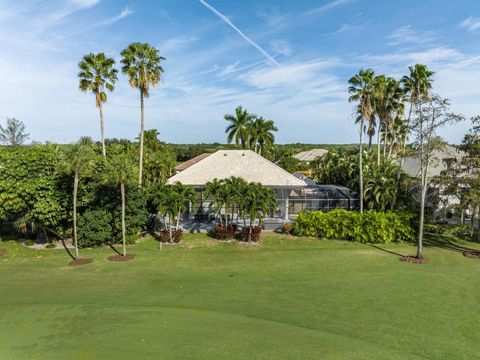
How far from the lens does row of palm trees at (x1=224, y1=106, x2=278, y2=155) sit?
52125mm

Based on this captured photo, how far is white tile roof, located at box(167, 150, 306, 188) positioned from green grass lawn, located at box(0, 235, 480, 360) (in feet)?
32.3

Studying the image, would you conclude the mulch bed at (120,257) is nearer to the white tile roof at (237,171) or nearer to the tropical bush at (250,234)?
the tropical bush at (250,234)

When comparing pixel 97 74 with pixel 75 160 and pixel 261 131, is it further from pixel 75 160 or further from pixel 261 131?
pixel 261 131

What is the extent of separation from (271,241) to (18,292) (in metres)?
18.1

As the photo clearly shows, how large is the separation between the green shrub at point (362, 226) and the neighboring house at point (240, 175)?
435 cm

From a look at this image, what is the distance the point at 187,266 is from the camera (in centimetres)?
2219

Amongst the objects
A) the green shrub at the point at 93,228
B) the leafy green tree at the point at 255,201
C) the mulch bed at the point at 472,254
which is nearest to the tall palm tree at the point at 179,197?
the leafy green tree at the point at 255,201

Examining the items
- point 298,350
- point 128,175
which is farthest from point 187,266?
point 298,350

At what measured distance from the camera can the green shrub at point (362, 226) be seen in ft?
93.0

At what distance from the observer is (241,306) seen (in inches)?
606

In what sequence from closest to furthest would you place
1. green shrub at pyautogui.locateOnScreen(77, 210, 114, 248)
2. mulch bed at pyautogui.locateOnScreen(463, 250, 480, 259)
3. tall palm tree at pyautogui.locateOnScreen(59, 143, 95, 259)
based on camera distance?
tall palm tree at pyautogui.locateOnScreen(59, 143, 95, 259), mulch bed at pyautogui.locateOnScreen(463, 250, 480, 259), green shrub at pyautogui.locateOnScreen(77, 210, 114, 248)

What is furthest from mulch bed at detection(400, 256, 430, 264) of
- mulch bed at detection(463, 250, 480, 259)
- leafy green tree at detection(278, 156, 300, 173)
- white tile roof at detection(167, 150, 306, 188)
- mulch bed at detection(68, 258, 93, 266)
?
leafy green tree at detection(278, 156, 300, 173)

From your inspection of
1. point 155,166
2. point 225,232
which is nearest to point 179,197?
point 225,232

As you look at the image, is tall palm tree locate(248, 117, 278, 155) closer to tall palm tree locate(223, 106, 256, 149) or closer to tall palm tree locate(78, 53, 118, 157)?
tall palm tree locate(223, 106, 256, 149)
